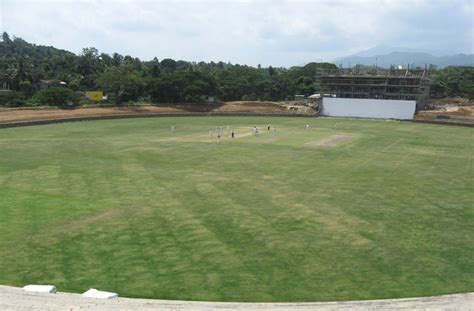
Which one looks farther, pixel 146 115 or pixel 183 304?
pixel 146 115

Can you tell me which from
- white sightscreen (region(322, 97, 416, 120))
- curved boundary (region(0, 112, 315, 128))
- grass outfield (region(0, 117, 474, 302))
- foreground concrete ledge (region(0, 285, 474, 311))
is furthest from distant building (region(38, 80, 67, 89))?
foreground concrete ledge (region(0, 285, 474, 311))

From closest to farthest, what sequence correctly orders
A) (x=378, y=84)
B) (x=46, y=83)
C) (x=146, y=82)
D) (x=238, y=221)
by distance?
1. (x=238, y=221)
2. (x=146, y=82)
3. (x=378, y=84)
4. (x=46, y=83)

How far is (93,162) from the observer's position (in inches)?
1449

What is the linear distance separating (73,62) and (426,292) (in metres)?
137

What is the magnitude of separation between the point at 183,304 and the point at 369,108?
75.0m

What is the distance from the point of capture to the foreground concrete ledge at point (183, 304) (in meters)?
12.5

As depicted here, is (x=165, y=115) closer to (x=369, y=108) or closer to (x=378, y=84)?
(x=369, y=108)

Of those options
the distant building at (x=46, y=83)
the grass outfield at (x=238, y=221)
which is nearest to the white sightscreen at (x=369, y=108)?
the grass outfield at (x=238, y=221)

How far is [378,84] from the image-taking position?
9044 centimetres

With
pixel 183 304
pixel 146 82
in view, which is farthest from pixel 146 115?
pixel 183 304

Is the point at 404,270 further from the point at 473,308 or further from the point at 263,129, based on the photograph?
the point at 263,129

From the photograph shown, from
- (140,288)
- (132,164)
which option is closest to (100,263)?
(140,288)

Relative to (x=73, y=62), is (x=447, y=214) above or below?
below

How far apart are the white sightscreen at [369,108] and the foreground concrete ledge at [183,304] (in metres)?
70.4
